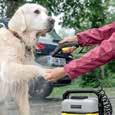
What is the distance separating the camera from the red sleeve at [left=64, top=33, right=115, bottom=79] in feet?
11.4

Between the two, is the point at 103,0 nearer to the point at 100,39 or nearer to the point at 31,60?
the point at 31,60

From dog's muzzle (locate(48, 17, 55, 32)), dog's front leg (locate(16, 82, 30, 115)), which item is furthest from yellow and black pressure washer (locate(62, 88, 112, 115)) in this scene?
dog's muzzle (locate(48, 17, 55, 32))

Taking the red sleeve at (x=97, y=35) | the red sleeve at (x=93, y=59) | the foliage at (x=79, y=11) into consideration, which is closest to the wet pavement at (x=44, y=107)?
the foliage at (x=79, y=11)

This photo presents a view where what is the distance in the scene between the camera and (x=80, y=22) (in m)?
15.4

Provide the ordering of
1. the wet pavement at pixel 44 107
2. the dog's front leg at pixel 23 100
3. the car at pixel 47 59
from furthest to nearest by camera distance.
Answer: the car at pixel 47 59 < the wet pavement at pixel 44 107 < the dog's front leg at pixel 23 100

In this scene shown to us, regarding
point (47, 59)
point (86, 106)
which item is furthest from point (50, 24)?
point (47, 59)

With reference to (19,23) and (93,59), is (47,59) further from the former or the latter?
(93,59)

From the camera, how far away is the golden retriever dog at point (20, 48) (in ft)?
20.2

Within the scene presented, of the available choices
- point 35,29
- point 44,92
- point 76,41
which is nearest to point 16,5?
point 44,92

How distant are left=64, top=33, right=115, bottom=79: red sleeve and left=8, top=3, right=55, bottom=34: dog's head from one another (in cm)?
306

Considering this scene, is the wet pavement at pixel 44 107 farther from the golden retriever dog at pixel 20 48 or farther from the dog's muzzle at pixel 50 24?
the dog's muzzle at pixel 50 24

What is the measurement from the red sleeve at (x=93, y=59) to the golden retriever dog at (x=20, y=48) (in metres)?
2.39

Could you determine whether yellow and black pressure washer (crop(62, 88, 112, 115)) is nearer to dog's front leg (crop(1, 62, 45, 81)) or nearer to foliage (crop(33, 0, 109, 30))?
dog's front leg (crop(1, 62, 45, 81))

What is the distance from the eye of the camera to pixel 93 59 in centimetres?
348
